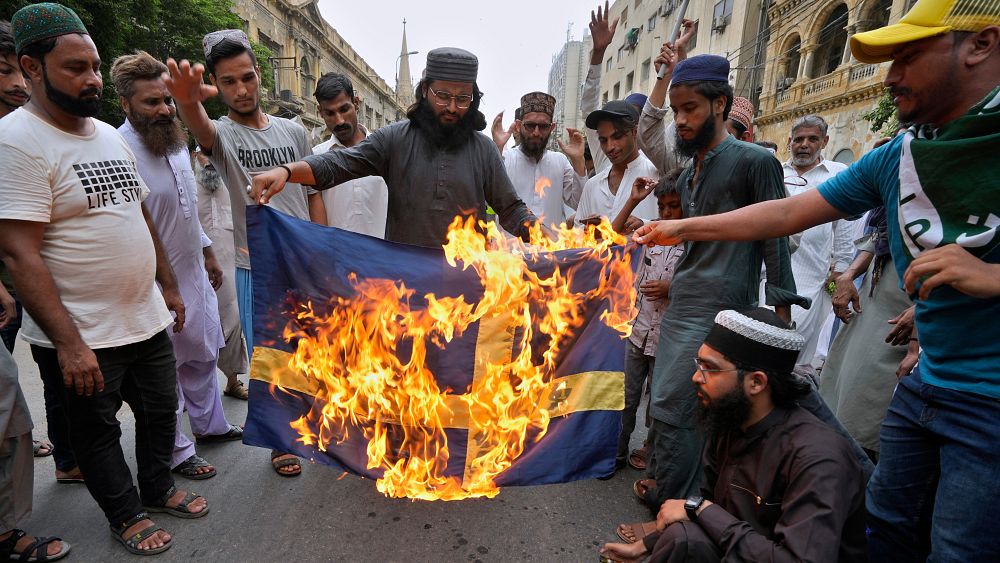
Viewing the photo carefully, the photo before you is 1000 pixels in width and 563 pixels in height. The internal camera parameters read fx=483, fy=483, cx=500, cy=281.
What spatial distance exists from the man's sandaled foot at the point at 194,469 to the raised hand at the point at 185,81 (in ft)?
8.17

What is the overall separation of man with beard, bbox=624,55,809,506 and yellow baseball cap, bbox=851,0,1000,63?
1061mm

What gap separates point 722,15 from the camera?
1032 inches

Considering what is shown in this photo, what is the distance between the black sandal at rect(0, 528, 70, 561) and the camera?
2.57m

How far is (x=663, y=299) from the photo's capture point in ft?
11.6

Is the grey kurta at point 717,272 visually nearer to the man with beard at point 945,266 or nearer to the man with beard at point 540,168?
the man with beard at point 945,266

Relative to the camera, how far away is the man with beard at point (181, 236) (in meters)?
3.30

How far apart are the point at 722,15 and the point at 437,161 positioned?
29.4 meters

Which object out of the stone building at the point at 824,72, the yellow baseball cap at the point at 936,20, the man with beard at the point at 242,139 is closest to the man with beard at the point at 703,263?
the yellow baseball cap at the point at 936,20

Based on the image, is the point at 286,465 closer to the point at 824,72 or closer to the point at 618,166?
the point at 618,166

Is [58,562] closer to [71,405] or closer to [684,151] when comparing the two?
[71,405]

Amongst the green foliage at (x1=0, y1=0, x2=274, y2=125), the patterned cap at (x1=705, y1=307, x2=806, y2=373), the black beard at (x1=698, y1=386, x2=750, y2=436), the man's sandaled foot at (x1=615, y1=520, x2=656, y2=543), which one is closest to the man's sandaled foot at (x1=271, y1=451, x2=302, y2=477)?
the man's sandaled foot at (x1=615, y1=520, x2=656, y2=543)

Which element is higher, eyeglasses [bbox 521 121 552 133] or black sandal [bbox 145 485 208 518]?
eyeglasses [bbox 521 121 552 133]

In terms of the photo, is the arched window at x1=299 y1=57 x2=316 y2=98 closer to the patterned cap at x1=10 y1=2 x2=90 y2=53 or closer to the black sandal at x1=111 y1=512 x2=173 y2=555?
the patterned cap at x1=10 y1=2 x2=90 y2=53

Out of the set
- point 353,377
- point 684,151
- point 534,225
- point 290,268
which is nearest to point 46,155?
point 290,268
